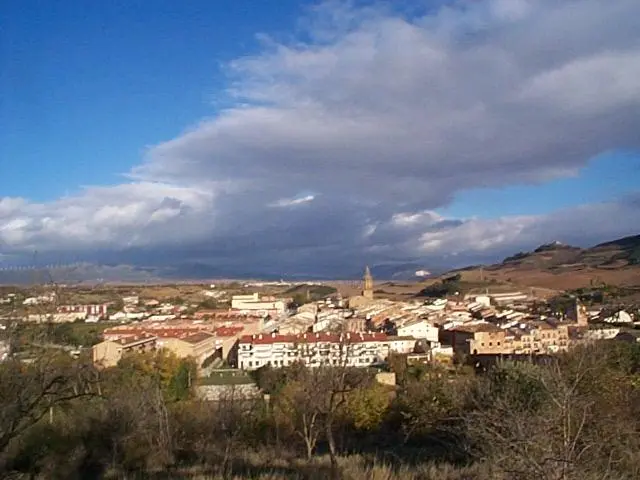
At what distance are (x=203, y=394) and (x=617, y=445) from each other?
1688 centimetres

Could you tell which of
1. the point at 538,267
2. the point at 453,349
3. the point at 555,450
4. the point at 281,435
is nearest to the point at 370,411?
the point at 281,435

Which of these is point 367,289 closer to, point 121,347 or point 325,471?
point 121,347

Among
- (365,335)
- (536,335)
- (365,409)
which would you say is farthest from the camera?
(365,335)

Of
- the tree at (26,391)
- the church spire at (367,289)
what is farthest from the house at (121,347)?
the church spire at (367,289)

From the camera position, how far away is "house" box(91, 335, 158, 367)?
2707cm

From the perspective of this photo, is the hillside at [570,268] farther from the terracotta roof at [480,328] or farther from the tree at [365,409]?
the tree at [365,409]

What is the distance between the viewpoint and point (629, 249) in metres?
89.8

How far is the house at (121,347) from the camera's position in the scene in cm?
2707

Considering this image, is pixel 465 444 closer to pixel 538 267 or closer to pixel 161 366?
pixel 161 366

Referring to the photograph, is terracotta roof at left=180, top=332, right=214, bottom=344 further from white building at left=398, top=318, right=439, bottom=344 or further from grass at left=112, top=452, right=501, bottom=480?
grass at left=112, top=452, right=501, bottom=480

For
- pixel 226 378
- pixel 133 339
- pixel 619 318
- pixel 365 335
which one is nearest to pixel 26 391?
pixel 226 378

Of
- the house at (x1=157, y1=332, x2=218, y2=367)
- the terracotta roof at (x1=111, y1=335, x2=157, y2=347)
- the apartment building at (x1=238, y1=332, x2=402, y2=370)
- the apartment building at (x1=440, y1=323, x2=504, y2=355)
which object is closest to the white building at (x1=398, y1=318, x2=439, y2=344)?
the apartment building at (x1=440, y1=323, x2=504, y2=355)

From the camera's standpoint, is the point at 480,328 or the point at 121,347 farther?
the point at 480,328

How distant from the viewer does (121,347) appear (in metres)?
29.3
